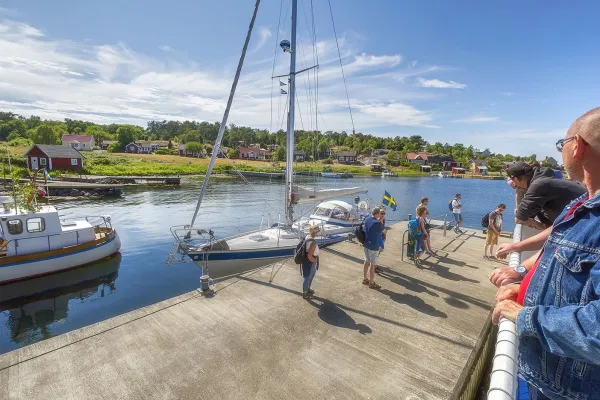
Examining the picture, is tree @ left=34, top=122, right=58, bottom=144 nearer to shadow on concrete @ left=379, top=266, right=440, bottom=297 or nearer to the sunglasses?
shadow on concrete @ left=379, top=266, right=440, bottom=297

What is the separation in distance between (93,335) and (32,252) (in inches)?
430

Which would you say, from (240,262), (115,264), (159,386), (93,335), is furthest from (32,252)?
(159,386)

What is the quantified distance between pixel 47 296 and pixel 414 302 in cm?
1500

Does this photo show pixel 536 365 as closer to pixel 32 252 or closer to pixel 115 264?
pixel 32 252

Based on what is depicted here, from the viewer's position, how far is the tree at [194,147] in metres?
105

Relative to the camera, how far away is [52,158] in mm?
56250

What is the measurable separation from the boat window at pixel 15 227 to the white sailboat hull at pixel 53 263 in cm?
130

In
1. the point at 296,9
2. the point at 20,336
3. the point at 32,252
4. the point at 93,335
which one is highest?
the point at 296,9

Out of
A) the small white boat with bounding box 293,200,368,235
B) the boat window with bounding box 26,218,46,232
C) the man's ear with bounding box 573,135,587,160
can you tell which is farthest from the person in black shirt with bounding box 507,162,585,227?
the boat window with bounding box 26,218,46,232

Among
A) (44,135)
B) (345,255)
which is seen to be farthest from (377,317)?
(44,135)

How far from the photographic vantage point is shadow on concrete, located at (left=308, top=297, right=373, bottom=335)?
6.43 m

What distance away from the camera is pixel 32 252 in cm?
1368

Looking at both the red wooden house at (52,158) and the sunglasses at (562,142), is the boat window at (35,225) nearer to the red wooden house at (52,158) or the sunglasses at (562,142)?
the sunglasses at (562,142)

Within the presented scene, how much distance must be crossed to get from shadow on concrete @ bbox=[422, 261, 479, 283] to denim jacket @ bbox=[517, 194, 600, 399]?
822 centimetres
